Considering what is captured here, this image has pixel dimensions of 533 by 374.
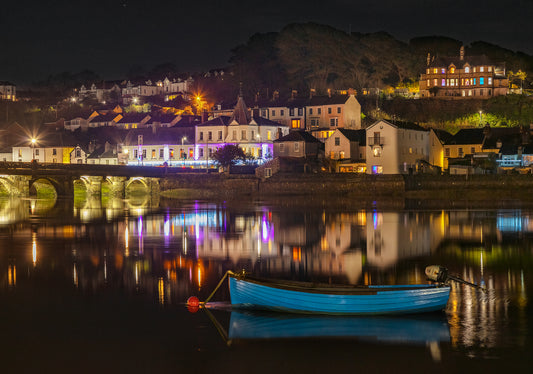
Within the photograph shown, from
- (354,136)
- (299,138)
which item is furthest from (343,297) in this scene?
(299,138)

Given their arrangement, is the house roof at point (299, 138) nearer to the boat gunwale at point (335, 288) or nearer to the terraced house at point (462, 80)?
the terraced house at point (462, 80)

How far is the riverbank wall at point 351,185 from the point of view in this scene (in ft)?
211

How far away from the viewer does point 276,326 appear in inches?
719

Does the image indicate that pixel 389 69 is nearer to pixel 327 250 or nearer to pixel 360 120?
pixel 360 120

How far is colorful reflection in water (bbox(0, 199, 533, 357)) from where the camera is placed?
2134 centimetres

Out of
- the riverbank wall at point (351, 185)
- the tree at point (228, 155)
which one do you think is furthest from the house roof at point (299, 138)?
the riverbank wall at point (351, 185)

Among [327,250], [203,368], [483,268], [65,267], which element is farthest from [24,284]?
[483,268]

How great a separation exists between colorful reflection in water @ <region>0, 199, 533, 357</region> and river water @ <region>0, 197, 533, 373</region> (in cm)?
8

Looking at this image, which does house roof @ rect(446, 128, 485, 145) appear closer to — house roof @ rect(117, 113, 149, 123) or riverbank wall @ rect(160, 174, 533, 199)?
riverbank wall @ rect(160, 174, 533, 199)

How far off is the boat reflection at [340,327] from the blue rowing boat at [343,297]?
22 cm

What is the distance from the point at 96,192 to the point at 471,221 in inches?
2008

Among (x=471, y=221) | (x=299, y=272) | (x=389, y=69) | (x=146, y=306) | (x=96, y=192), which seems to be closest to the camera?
(x=146, y=306)

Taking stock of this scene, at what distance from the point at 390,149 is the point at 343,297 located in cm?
5547

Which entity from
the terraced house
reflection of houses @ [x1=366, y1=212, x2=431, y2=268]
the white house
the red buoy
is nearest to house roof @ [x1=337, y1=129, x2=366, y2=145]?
the white house
